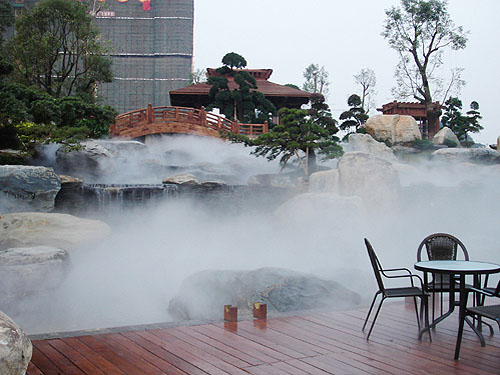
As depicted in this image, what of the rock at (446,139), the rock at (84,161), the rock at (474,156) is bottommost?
the rock at (84,161)

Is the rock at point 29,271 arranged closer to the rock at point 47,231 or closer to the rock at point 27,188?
the rock at point 47,231

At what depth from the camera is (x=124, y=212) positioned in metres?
13.0

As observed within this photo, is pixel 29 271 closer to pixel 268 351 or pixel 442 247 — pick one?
pixel 268 351

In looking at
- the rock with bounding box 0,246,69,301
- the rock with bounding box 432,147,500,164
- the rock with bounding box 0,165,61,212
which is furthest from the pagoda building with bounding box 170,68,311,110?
the rock with bounding box 0,246,69,301

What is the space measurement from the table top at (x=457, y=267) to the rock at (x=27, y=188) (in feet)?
30.9

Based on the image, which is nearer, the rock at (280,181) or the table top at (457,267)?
the table top at (457,267)

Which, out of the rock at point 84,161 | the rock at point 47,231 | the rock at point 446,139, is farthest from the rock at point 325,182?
the rock at point 446,139

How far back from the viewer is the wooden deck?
10.9 ft

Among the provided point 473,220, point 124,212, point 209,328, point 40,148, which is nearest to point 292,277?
point 209,328

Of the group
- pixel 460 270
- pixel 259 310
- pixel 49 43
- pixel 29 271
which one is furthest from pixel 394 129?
pixel 460 270

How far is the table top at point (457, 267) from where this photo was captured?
3.80 m

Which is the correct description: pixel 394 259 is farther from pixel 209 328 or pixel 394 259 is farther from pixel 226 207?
pixel 209 328

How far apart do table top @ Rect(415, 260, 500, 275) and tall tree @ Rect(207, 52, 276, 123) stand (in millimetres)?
18800

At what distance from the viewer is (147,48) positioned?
35.9 metres
